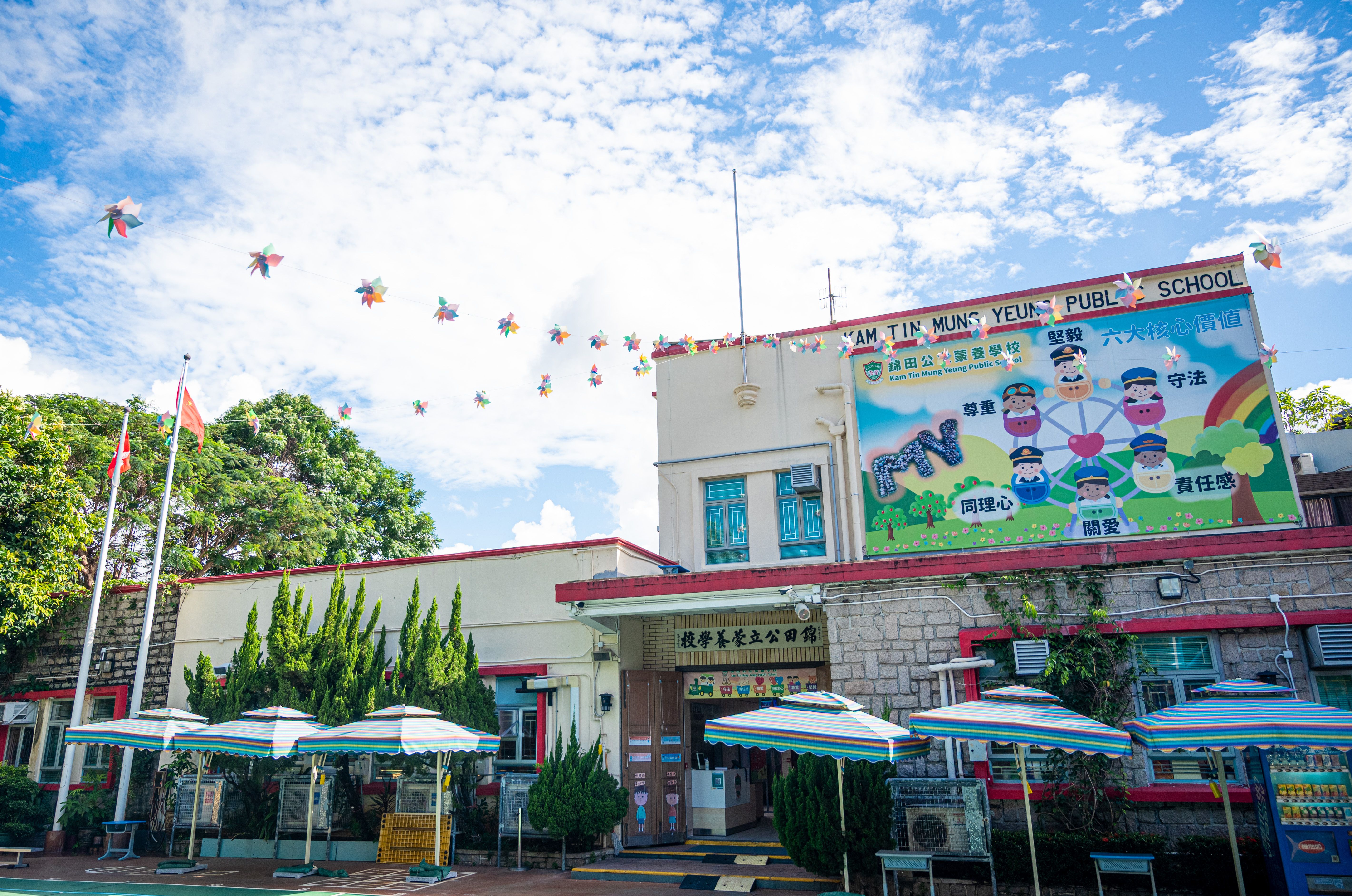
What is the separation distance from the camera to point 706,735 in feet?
28.2

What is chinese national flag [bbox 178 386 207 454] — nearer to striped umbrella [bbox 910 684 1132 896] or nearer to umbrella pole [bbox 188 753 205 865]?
umbrella pole [bbox 188 753 205 865]

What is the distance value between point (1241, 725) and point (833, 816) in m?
3.88

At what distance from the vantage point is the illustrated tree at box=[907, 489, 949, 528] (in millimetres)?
14094

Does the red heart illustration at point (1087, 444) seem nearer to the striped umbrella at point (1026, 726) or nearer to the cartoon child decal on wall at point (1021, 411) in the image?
the cartoon child decal on wall at point (1021, 411)

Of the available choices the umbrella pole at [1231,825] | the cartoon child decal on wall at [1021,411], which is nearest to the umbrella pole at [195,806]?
the umbrella pole at [1231,825]

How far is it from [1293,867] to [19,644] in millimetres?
18708

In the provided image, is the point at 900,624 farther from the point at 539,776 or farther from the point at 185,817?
the point at 185,817

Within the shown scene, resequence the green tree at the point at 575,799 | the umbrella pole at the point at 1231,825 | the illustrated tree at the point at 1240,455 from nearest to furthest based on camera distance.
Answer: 1. the umbrella pole at the point at 1231,825
2. the green tree at the point at 575,799
3. the illustrated tree at the point at 1240,455

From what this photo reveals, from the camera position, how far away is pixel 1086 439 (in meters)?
13.6

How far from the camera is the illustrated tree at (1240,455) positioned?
1272cm

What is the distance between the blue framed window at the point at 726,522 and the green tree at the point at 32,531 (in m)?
11.1

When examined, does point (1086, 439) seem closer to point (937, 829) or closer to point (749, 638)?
point (749, 638)

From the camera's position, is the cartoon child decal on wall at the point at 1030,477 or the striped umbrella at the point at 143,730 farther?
the cartoon child decal on wall at the point at 1030,477

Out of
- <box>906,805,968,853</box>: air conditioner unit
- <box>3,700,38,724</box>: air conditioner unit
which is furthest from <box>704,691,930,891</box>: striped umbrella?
<box>3,700,38,724</box>: air conditioner unit
